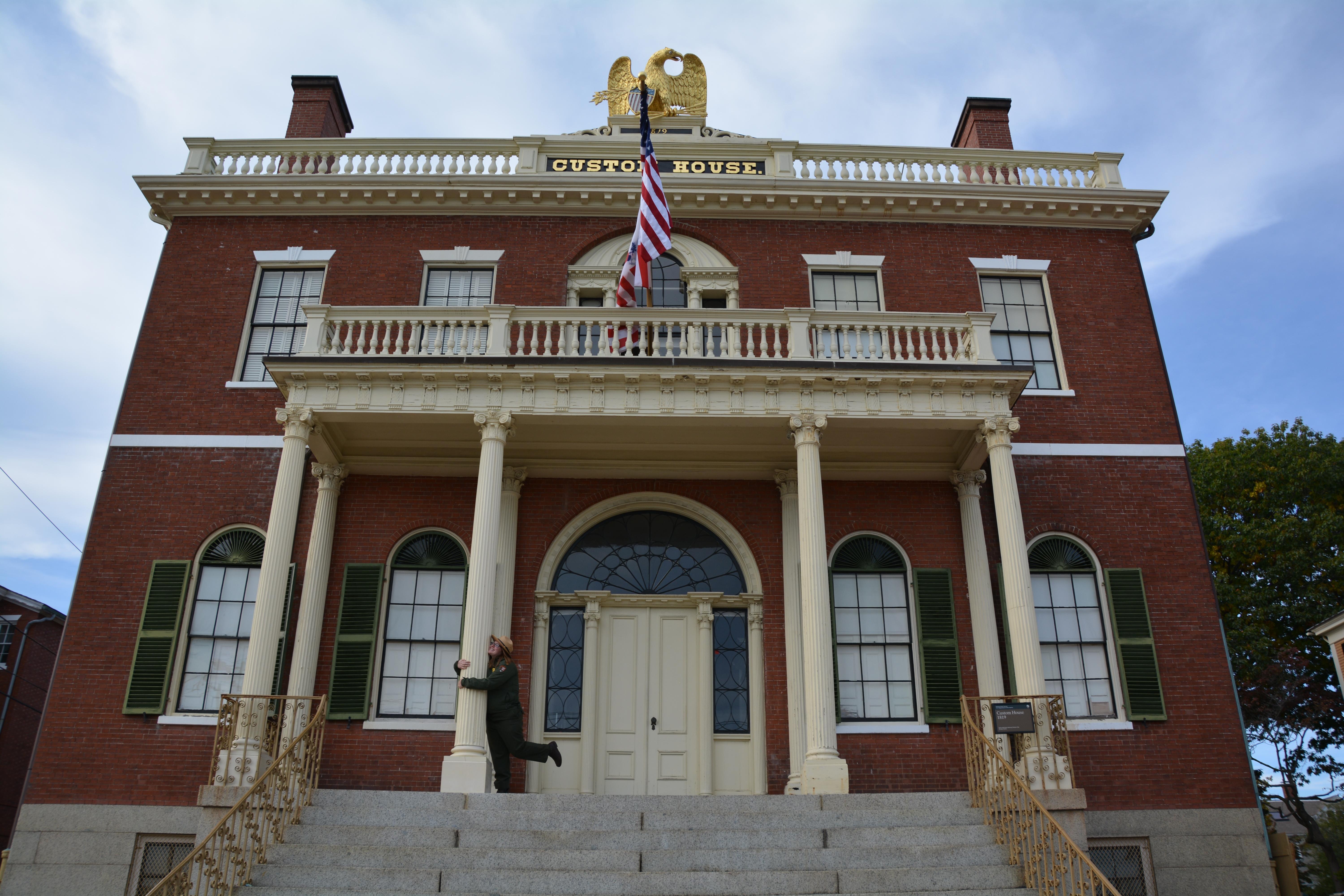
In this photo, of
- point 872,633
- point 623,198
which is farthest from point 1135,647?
point 623,198

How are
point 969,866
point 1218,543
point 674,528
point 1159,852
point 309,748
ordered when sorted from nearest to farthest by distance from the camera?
point 969,866 < point 309,748 < point 1159,852 < point 674,528 < point 1218,543

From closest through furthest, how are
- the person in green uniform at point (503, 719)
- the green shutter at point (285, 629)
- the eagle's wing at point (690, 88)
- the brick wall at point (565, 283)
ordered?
the person in green uniform at point (503, 719)
the green shutter at point (285, 629)
the brick wall at point (565, 283)
the eagle's wing at point (690, 88)

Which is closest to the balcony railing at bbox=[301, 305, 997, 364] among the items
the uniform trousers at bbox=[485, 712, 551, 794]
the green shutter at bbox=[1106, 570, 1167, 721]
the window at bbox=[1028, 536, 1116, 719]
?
the window at bbox=[1028, 536, 1116, 719]

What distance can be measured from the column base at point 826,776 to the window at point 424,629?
471 cm

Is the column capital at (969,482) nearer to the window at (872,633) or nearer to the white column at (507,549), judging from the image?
the window at (872,633)

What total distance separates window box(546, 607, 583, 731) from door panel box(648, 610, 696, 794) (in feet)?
3.13

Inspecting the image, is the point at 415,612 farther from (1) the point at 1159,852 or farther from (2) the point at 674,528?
(1) the point at 1159,852

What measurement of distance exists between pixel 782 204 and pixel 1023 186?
3819mm

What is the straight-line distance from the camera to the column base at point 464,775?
1059 cm

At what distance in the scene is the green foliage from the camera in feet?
81.3

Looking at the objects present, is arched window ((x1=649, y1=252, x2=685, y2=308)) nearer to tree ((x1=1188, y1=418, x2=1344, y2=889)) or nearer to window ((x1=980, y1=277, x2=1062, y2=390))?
window ((x1=980, y1=277, x2=1062, y2=390))

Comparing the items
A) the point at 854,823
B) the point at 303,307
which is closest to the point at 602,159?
the point at 303,307

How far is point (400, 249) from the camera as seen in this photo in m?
15.6

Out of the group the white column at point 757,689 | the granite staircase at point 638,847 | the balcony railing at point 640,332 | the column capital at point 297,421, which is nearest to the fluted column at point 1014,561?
the balcony railing at point 640,332
